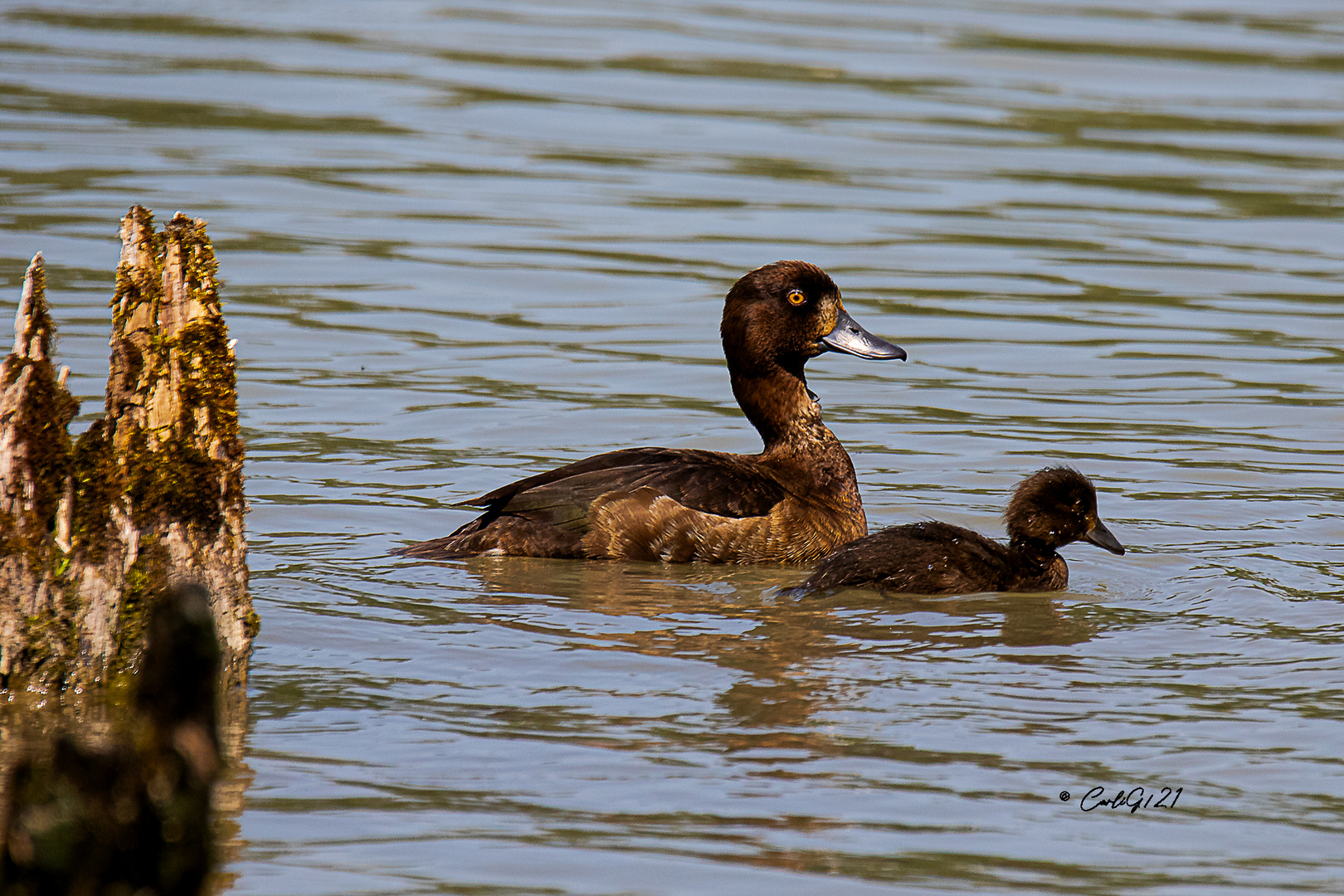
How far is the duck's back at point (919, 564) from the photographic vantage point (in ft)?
25.1

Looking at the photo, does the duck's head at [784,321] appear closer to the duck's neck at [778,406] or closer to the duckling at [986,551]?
the duck's neck at [778,406]

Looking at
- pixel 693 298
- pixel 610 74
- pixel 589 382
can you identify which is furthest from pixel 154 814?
pixel 610 74

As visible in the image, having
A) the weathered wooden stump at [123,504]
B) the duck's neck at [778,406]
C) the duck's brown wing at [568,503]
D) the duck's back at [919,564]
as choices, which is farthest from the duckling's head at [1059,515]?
the weathered wooden stump at [123,504]

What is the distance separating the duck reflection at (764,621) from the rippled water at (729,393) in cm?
3

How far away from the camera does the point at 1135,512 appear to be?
8.97 metres

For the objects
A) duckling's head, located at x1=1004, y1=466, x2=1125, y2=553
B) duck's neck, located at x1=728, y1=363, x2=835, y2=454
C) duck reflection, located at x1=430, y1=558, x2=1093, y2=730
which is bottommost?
duck reflection, located at x1=430, y1=558, x2=1093, y2=730

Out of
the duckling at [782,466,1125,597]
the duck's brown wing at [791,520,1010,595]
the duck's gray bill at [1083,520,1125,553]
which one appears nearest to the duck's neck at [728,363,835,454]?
the duckling at [782,466,1125,597]

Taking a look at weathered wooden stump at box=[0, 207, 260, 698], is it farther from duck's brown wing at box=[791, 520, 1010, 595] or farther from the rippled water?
duck's brown wing at box=[791, 520, 1010, 595]

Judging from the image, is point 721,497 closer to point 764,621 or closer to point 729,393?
point 764,621

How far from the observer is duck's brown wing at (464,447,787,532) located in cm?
820

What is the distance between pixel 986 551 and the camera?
7.82 m

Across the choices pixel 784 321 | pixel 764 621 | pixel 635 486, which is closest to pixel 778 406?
pixel 784 321

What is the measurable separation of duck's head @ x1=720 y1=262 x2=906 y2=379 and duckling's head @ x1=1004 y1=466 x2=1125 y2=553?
126 centimetres

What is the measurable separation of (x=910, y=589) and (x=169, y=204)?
335 inches
